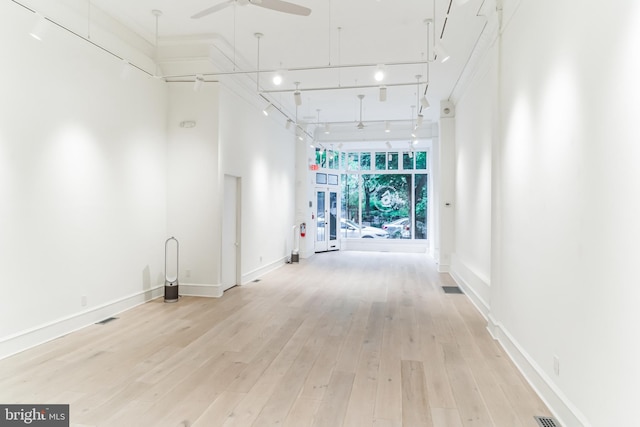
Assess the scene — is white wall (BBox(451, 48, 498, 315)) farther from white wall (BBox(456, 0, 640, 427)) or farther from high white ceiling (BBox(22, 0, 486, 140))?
white wall (BBox(456, 0, 640, 427))

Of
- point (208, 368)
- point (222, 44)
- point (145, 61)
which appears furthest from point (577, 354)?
point (145, 61)

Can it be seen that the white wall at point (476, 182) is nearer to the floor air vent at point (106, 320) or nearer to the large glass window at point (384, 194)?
the floor air vent at point (106, 320)

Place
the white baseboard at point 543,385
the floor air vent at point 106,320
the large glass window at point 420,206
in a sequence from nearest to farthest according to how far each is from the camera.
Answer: the white baseboard at point 543,385 → the floor air vent at point 106,320 → the large glass window at point 420,206

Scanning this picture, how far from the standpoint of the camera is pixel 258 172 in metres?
8.12

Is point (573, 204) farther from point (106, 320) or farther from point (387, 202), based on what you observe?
point (387, 202)

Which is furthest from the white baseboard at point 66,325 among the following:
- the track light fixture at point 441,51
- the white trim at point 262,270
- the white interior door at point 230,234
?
the track light fixture at point 441,51

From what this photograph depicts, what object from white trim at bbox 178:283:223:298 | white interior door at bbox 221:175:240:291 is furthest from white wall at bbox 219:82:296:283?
white trim at bbox 178:283:223:298

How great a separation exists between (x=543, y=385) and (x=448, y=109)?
7128mm

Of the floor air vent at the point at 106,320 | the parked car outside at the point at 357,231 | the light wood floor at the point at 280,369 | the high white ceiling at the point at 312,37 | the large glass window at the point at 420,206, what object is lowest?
the light wood floor at the point at 280,369

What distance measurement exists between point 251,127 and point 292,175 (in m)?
3.35

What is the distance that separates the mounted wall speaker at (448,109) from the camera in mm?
8844

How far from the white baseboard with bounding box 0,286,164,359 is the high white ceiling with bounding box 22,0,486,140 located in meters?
3.26

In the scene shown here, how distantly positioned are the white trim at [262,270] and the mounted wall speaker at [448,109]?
5313 millimetres

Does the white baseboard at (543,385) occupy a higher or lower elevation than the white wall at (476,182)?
lower
